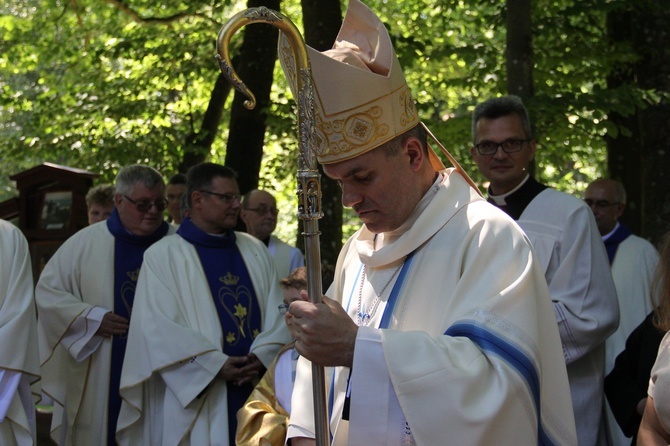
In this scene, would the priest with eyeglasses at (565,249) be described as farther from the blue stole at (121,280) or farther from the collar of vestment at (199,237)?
the blue stole at (121,280)

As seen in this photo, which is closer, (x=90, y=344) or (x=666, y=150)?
(x=90, y=344)

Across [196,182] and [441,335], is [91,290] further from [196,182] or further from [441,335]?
[441,335]

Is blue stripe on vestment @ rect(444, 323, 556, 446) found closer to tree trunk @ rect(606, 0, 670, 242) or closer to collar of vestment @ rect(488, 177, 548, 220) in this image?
collar of vestment @ rect(488, 177, 548, 220)

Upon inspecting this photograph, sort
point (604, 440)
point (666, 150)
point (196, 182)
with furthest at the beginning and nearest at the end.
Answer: point (666, 150)
point (196, 182)
point (604, 440)

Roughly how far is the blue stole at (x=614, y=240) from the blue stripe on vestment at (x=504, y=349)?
15.7 ft

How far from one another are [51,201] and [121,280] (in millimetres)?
2742

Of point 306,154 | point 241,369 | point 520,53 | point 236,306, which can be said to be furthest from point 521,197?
point 520,53

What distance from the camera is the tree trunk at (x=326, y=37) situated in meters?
8.07

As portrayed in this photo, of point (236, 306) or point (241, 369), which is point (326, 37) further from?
point (241, 369)

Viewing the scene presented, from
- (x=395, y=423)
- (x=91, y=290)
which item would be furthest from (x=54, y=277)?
(x=395, y=423)

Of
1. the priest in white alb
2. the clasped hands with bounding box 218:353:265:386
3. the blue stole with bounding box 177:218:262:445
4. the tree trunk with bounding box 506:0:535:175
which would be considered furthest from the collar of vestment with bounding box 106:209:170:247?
the tree trunk with bounding box 506:0:535:175

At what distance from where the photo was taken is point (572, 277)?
5008mm

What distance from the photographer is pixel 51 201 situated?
968 centimetres

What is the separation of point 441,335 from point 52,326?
4.50m
